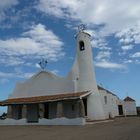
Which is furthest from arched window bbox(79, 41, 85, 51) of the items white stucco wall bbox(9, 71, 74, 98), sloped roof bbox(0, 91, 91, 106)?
sloped roof bbox(0, 91, 91, 106)

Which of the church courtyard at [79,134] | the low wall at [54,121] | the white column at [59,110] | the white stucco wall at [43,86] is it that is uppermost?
the white stucco wall at [43,86]

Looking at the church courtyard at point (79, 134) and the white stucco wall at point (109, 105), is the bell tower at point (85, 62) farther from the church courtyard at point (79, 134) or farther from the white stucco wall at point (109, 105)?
the church courtyard at point (79, 134)

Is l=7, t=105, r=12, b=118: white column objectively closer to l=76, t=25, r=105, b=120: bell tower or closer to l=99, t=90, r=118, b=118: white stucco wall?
l=76, t=25, r=105, b=120: bell tower

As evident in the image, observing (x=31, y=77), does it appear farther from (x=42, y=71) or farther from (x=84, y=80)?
(x=84, y=80)

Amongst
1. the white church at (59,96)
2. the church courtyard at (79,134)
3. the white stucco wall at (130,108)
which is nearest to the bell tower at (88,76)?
the white church at (59,96)

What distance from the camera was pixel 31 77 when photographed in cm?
3247

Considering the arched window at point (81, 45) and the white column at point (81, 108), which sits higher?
the arched window at point (81, 45)

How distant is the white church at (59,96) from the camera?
91.3ft

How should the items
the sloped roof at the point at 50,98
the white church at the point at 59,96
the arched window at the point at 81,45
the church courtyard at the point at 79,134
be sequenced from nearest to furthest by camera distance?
the church courtyard at the point at 79,134, the sloped roof at the point at 50,98, the white church at the point at 59,96, the arched window at the point at 81,45

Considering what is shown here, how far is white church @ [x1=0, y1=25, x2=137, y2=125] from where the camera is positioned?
27.8m

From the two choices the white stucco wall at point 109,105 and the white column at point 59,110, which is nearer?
the white column at point 59,110

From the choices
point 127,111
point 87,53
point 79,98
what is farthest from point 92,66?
point 127,111

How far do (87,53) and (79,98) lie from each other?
7223 millimetres

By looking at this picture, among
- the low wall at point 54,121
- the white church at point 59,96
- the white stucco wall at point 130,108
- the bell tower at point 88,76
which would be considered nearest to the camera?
the low wall at point 54,121
